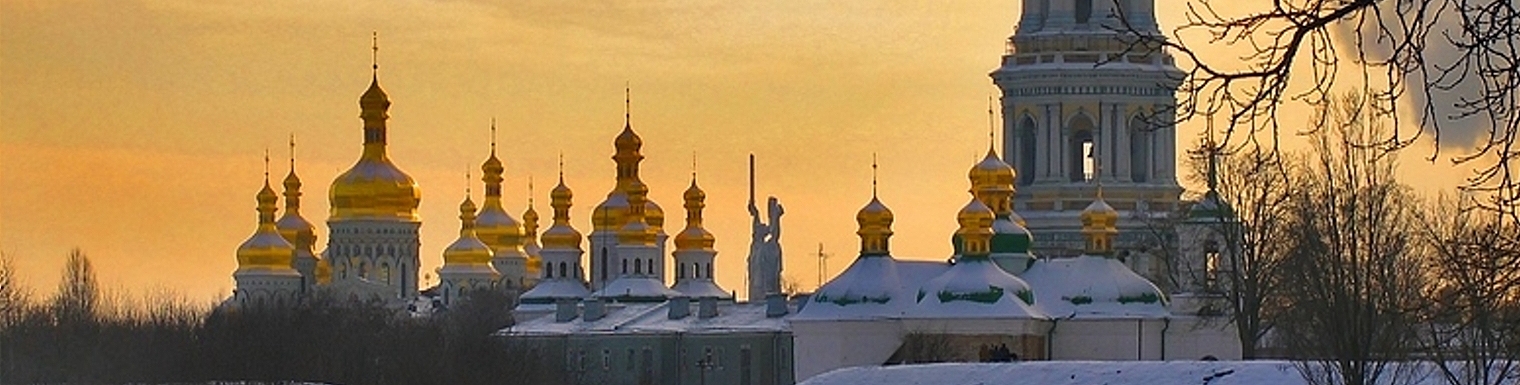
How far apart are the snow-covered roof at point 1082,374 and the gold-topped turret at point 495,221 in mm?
64136

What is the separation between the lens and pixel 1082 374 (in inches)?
1967

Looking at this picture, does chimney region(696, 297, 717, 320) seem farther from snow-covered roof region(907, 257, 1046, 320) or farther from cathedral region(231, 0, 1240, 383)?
snow-covered roof region(907, 257, 1046, 320)

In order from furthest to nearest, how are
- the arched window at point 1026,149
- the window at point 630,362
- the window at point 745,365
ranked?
the arched window at point 1026,149
the window at point 630,362
the window at point 745,365

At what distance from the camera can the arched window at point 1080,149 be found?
9144 cm

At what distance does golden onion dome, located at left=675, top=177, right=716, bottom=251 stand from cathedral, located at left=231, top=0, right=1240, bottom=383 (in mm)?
67

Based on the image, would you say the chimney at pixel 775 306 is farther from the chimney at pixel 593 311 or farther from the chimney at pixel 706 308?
the chimney at pixel 593 311

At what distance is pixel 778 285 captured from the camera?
97.6 m

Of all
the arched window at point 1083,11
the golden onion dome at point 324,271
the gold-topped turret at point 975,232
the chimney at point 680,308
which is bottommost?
the chimney at point 680,308

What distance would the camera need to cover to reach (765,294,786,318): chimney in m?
85.5

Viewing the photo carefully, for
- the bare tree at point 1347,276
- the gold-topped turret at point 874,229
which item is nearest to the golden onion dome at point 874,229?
the gold-topped turret at point 874,229

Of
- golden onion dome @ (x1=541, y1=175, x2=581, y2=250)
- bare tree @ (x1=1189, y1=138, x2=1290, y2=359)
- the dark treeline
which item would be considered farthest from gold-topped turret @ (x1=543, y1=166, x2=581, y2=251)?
bare tree @ (x1=1189, y1=138, x2=1290, y2=359)

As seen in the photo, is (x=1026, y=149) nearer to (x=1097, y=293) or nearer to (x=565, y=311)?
(x=565, y=311)

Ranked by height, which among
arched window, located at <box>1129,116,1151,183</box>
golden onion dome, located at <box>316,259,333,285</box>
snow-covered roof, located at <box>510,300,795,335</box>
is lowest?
snow-covered roof, located at <box>510,300,795,335</box>

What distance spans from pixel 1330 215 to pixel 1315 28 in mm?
28949
